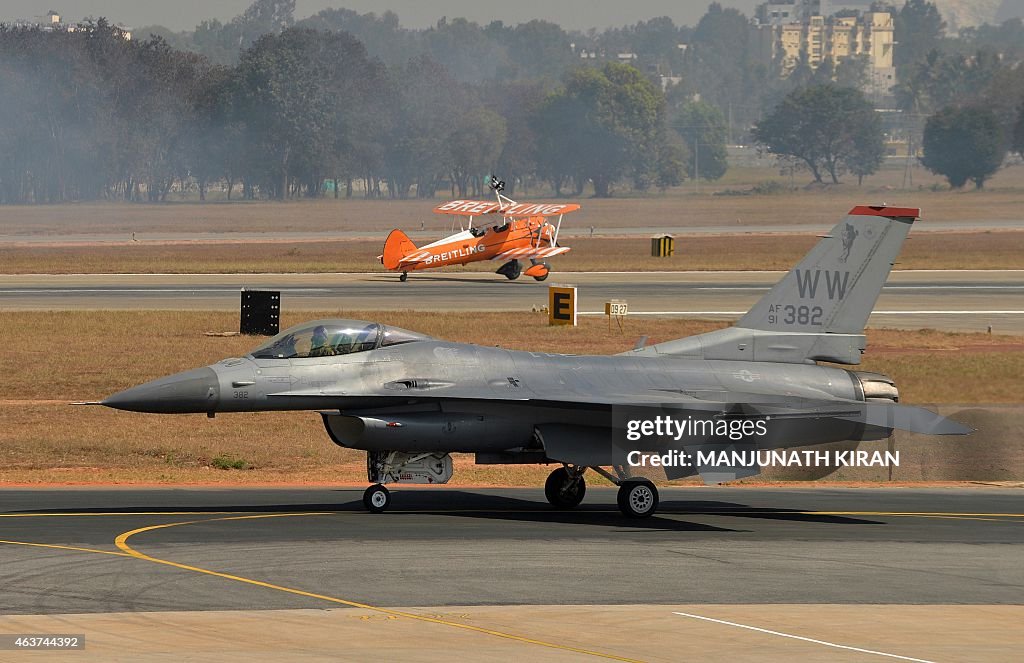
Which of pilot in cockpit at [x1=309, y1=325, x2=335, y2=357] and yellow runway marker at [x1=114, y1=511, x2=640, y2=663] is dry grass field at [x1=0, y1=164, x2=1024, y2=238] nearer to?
pilot in cockpit at [x1=309, y1=325, x2=335, y2=357]

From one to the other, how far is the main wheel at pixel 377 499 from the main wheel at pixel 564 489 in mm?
2897

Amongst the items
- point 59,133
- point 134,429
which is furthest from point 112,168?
point 134,429

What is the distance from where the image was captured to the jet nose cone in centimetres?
2019

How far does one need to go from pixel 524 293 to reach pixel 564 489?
138 feet

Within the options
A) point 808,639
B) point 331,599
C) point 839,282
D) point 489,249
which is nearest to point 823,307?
point 839,282

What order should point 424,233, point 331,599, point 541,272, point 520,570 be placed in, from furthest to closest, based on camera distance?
point 424,233, point 541,272, point 520,570, point 331,599

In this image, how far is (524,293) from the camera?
65312 mm

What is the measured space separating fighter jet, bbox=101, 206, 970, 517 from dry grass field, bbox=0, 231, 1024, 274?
2139 inches

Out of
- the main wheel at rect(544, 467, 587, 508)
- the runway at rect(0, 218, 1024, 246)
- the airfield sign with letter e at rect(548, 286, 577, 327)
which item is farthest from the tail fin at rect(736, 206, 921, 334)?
the runway at rect(0, 218, 1024, 246)

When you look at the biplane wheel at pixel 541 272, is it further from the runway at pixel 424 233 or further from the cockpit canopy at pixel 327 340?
the cockpit canopy at pixel 327 340

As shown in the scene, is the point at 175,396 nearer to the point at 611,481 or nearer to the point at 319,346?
the point at 319,346

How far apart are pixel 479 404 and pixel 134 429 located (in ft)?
42.3

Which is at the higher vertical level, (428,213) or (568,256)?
(428,213)

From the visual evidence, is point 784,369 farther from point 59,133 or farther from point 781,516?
point 59,133
